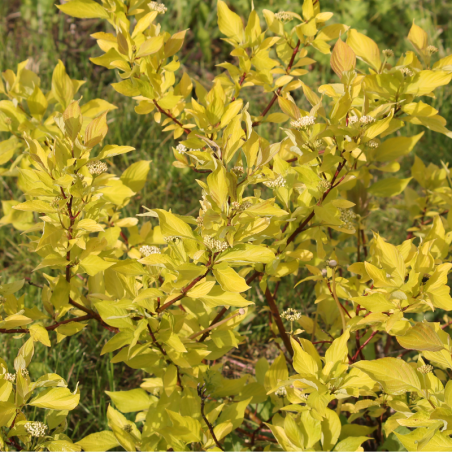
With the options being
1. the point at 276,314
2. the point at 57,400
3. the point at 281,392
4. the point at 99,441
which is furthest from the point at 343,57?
the point at 99,441

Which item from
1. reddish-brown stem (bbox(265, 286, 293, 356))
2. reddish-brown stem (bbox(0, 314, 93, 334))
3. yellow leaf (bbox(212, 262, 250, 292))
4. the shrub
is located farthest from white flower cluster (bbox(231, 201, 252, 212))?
reddish-brown stem (bbox(0, 314, 93, 334))

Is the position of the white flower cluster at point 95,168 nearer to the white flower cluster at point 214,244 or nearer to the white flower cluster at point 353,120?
the white flower cluster at point 214,244

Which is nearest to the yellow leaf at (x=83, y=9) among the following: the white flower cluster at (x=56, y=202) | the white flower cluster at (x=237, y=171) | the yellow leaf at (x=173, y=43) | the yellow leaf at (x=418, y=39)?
the yellow leaf at (x=173, y=43)

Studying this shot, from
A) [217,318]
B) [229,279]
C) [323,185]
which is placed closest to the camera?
[229,279]

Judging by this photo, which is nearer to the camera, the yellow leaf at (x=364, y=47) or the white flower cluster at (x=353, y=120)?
the white flower cluster at (x=353, y=120)

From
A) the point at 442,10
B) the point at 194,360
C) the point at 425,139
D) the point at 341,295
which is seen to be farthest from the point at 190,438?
the point at 442,10

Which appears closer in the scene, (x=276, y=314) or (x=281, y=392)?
(x=281, y=392)

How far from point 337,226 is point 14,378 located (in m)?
0.85

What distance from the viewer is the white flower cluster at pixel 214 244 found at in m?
0.95

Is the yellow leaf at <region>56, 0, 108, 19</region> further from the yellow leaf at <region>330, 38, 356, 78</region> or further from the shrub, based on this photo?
the yellow leaf at <region>330, 38, 356, 78</region>

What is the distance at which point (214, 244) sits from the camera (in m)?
0.96

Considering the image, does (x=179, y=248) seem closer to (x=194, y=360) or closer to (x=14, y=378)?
(x=194, y=360)

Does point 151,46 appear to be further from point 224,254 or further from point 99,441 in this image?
point 99,441

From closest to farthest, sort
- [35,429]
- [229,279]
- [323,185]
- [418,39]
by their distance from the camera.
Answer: [229,279] → [35,429] → [323,185] → [418,39]
